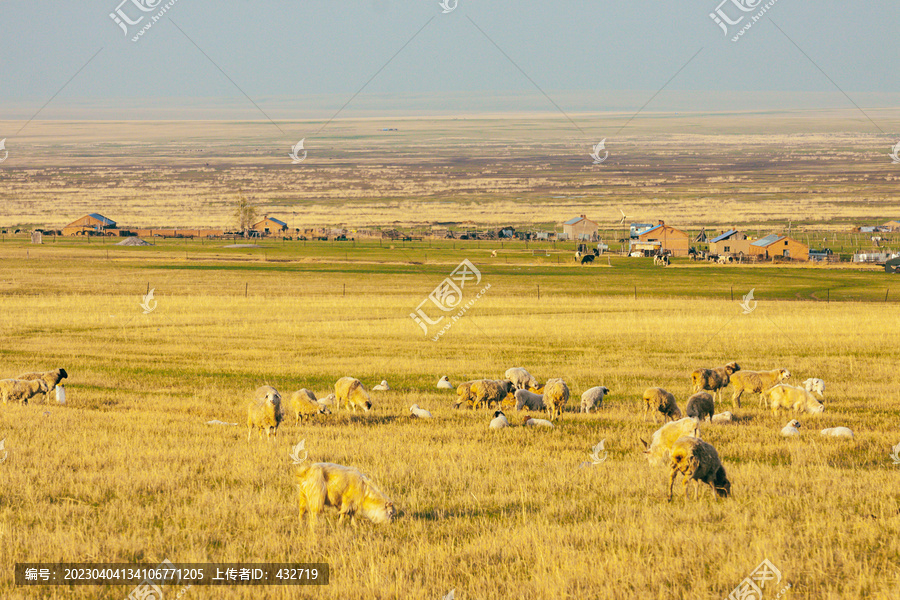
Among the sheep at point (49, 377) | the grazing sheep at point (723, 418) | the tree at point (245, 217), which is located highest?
the tree at point (245, 217)

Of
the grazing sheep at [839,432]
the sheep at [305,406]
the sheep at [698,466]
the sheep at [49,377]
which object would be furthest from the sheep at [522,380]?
the sheep at [49,377]

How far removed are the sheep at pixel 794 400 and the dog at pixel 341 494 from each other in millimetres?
11960

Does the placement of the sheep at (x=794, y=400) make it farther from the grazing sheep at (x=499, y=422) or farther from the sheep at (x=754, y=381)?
the grazing sheep at (x=499, y=422)

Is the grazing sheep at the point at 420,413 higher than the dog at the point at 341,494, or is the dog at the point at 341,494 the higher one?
the grazing sheep at the point at 420,413

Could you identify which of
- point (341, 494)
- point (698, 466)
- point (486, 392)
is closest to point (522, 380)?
point (486, 392)

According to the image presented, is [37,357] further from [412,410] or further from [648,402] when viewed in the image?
[648,402]

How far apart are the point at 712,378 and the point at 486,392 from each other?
6.21m

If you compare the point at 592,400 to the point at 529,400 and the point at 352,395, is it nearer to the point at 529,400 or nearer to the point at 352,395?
the point at 529,400

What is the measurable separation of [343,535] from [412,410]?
8853 mm

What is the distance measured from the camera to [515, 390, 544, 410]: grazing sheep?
20203mm

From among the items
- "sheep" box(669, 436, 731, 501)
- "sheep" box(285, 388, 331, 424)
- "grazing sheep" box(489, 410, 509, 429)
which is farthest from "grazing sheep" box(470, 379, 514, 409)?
"sheep" box(669, 436, 731, 501)

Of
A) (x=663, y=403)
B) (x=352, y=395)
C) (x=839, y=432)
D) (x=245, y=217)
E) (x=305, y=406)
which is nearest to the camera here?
(x=839, y=432)

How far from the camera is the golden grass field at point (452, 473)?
9164 millimetres

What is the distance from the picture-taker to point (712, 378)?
2209 centimetres
